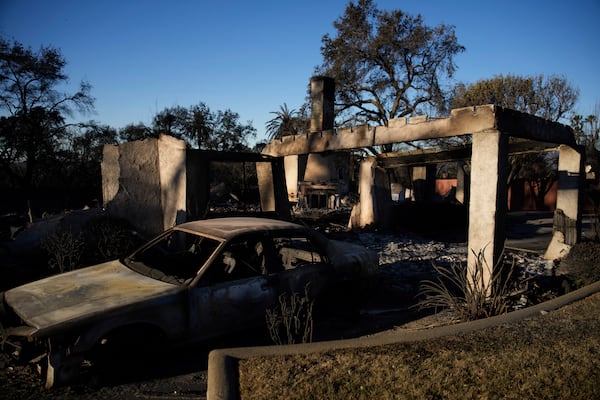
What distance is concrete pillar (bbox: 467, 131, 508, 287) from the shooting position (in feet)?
18.6

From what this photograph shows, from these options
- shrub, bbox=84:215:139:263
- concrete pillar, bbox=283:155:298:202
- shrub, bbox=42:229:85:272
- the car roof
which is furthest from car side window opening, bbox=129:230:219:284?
concrete pillar, bbox=283:155:298:202

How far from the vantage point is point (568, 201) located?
29.7 ft

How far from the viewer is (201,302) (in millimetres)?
3766

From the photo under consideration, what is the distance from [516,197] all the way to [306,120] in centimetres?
1623

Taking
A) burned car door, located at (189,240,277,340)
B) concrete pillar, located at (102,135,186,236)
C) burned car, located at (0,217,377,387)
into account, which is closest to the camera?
burned car, located at (0,217,377,387)

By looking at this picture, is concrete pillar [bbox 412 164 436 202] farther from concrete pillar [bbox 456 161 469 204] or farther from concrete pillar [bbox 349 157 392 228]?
concrete pillar [bbox 349 157 392 228]

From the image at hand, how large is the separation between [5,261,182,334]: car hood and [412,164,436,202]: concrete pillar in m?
17.0

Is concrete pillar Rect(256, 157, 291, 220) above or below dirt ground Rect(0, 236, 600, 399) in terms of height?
above

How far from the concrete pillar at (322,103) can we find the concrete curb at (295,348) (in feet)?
43.0

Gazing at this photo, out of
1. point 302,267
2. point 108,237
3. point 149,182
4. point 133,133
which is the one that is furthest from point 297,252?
point 133,133

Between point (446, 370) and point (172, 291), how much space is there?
2407 millimetres

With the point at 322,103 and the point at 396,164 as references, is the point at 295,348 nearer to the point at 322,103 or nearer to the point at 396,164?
the point at 396,164

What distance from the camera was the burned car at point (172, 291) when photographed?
3.11 m

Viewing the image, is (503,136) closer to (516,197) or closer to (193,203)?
(193,203)
